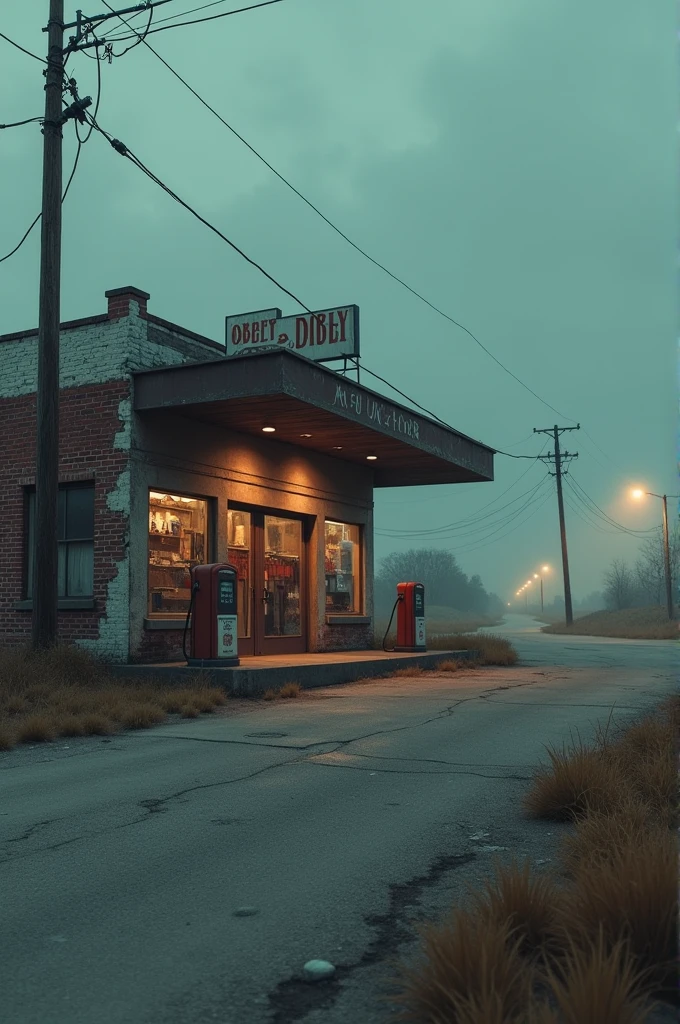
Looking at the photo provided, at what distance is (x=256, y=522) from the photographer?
1850cm

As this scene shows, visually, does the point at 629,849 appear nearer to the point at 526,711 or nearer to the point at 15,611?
the point at 526,711

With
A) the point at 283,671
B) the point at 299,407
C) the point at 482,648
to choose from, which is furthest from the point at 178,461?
the point at 482,648

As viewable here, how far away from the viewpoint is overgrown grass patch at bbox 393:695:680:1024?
2.76 meters

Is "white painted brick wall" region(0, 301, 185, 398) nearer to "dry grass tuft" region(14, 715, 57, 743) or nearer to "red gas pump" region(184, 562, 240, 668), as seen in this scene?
"red gas pump" region(184, 562, 240, 668)

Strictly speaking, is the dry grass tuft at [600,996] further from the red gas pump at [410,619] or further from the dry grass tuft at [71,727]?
the red gas pump at [410,619]

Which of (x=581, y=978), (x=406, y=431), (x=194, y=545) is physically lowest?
(x=581, y=978)

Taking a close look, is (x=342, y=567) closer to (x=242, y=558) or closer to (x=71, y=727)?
(x=242, y=558)

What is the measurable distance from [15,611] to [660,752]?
39.4ft

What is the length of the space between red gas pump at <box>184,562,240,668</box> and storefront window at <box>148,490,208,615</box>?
151cm

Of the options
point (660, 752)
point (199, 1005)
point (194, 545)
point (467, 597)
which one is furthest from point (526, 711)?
point (467, 597)

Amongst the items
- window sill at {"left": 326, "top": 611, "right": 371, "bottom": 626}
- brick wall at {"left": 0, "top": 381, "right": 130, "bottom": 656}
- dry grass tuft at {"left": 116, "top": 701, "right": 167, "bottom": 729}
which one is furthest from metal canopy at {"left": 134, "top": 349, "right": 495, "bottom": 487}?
dry grass tuft at {"left": 116, "top": 701, "right": 167, "bottom": 729}

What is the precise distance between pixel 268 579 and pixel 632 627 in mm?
37291

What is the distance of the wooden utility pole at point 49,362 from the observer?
13203mm

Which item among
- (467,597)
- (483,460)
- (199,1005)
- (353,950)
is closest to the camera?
(199,1005)
